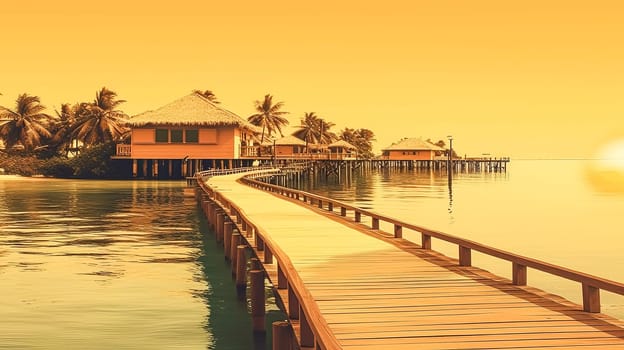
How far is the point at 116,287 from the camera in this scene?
1599 centimetres

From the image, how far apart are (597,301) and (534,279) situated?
10261 millimetres

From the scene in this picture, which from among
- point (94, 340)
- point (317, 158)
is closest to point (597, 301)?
point (94, 340)

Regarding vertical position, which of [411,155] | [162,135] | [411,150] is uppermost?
[162,135]

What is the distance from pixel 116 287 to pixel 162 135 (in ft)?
175

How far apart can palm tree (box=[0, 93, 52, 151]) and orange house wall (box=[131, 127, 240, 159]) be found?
24227mm

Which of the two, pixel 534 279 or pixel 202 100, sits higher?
pixel 202 100

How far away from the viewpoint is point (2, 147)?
95.9 m

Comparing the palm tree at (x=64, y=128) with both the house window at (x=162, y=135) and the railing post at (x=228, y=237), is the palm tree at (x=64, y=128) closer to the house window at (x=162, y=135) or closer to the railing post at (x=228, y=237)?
the house window at (x=162, y=135)

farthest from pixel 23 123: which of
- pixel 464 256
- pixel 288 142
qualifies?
pixel 464 256

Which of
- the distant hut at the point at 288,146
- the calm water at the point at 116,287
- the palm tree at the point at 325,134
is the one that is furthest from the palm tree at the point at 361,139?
the calm water at the point at 116,287

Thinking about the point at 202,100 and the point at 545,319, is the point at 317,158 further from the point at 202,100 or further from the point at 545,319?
the point at 545,319

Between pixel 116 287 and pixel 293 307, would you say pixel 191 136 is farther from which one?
pixel 293 307

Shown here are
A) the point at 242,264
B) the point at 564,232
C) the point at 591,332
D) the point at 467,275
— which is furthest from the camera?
the point at 564,232

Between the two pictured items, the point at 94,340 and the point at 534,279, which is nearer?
the point at 94,340
